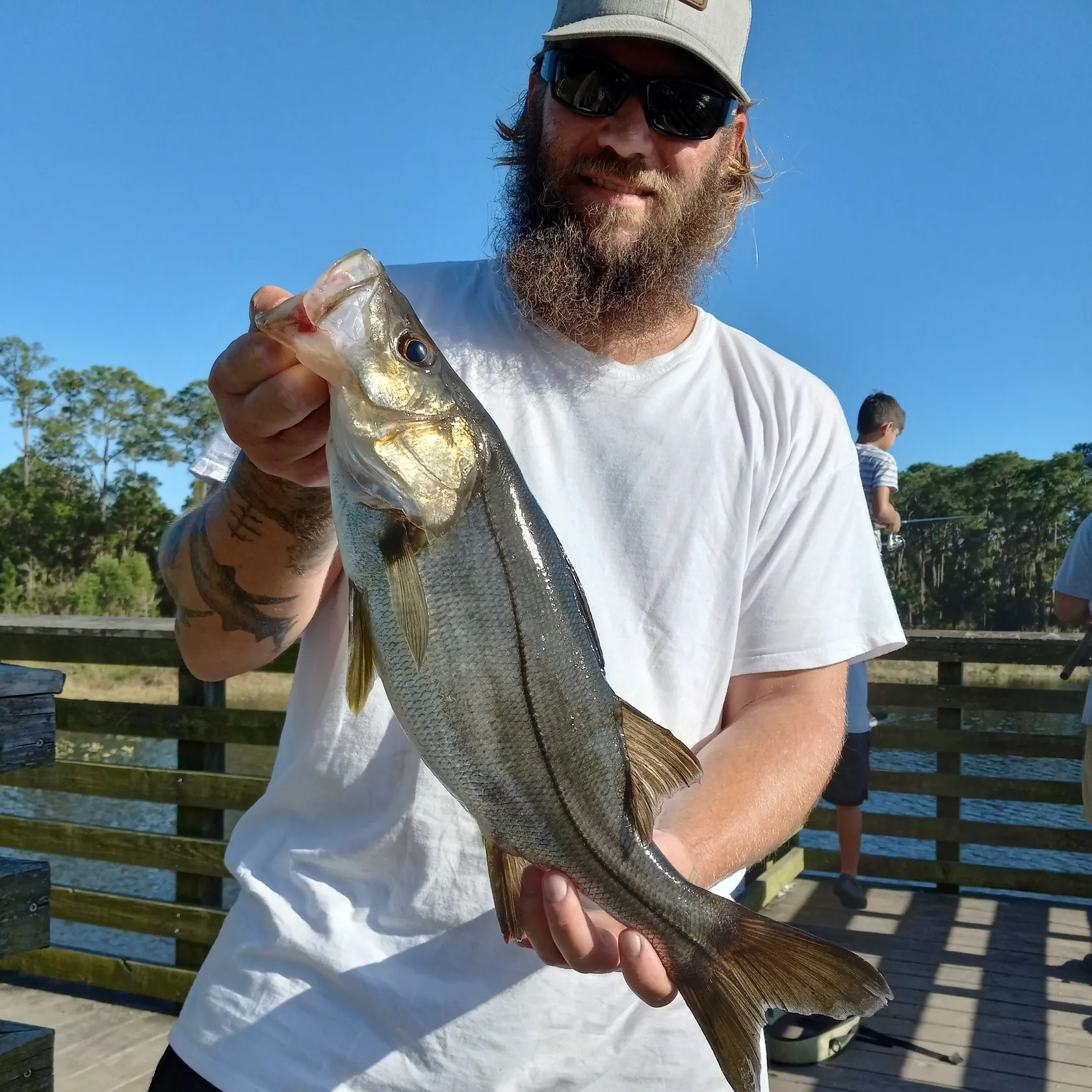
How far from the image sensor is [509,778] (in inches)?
53.4

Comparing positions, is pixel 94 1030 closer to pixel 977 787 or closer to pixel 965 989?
pixel 965 989

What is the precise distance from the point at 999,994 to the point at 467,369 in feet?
14.8

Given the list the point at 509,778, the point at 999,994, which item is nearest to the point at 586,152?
the point at 509,778

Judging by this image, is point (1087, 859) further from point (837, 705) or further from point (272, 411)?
point (272, 411)

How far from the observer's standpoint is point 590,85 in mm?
1848

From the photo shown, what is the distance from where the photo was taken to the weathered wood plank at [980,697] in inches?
236

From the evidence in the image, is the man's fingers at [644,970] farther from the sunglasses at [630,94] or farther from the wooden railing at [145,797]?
the wooden railing at [145,797]

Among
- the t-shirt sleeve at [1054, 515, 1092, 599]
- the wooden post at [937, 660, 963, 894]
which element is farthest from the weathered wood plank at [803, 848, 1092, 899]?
the t-shirt sleeve at [1054, 515, 1092, 599]

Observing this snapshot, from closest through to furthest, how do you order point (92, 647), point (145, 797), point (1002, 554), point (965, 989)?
point (145, 797) < point (92, 647) < point (965, 989) < point (1002, 554)

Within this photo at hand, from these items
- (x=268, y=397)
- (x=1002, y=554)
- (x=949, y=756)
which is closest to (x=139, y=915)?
(x=268, y=397)

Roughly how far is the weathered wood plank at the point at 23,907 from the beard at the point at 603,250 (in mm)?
1776

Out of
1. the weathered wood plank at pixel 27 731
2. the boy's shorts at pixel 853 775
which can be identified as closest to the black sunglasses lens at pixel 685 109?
the weathered wood plank at pixel 27 731

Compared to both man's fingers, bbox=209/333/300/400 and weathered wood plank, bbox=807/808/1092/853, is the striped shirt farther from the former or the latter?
man's fingers, bbox=209/333/300/400

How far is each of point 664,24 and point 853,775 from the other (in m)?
4.72
